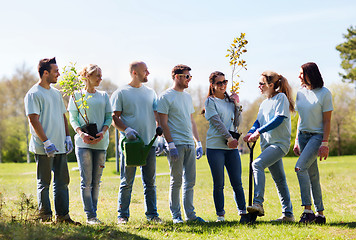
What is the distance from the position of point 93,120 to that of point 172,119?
1140mm

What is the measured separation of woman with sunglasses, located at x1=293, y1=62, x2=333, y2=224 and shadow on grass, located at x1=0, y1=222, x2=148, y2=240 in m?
2.51

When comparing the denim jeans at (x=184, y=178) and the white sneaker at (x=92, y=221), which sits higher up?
the denim jeans at (x=184, y=178)

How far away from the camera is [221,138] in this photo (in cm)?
627

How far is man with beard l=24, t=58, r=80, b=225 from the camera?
5.70 m

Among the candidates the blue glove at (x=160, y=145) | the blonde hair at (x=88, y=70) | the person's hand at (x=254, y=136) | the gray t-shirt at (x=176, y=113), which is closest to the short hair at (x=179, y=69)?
the gray t-shirt at (x=176, y=113)

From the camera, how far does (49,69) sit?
232 inches

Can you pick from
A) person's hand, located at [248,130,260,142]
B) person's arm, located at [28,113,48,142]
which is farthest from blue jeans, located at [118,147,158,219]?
person's hand, located at [248,130,260,142]

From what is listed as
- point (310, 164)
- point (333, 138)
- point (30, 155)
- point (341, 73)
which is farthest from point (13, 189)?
point (333, 138)

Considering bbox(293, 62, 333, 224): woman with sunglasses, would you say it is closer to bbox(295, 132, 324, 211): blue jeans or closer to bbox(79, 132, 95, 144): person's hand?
bbox(295, 132, 324, 211): blue jeans

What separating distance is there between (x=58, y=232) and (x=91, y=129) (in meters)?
1.63

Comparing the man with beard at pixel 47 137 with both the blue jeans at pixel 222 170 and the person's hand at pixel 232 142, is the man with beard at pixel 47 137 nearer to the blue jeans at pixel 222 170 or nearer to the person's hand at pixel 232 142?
the blue jeans at pixel 222 170

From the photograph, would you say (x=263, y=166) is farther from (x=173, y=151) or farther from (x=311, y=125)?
(x=173, y=151)

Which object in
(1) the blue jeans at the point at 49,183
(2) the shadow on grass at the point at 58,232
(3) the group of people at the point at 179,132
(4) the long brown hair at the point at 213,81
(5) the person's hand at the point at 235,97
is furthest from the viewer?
(5) the person's hand at the point at 235,97

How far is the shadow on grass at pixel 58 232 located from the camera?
4.70m
